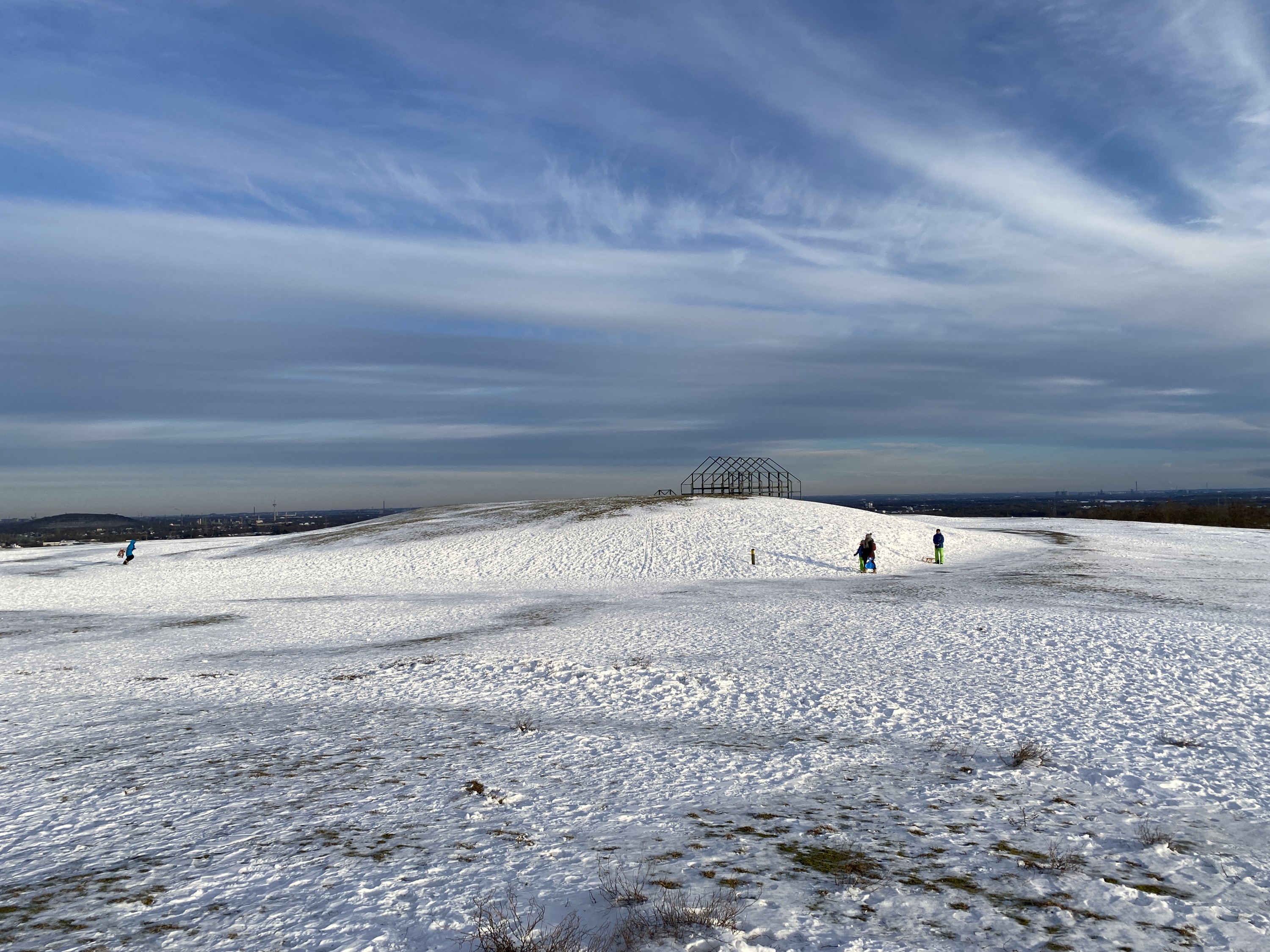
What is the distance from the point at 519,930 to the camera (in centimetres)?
526

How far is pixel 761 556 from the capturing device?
3878 centimetres

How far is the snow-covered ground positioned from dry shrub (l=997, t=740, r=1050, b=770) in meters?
0.07

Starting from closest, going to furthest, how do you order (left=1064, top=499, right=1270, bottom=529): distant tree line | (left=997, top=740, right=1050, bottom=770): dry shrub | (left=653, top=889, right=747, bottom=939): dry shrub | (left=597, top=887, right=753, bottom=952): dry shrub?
(left=597, top=887, right=753, bottom=952): dry shrub < (left=653, top=889, right=747, bottom=939): dry shrub < (left=997, top=740, right=1050, bottom=770): dry shrub < (left=1064, top=499, right=1270, bottom=529): distant tree line

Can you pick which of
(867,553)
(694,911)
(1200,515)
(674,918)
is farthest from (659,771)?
(1200,515)

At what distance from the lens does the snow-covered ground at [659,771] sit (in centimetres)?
584

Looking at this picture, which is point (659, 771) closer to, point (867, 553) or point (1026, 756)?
point (1026, 756)

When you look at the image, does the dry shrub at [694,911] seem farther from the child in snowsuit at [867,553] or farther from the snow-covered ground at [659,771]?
the child in snowsuit at [867,553]

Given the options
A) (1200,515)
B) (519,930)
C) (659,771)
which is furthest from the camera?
(1200,515)

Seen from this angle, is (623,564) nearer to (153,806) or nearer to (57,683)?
(57,683)

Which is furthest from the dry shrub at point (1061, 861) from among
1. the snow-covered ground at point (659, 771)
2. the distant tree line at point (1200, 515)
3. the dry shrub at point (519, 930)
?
the distant tree line at point (1200, 515)

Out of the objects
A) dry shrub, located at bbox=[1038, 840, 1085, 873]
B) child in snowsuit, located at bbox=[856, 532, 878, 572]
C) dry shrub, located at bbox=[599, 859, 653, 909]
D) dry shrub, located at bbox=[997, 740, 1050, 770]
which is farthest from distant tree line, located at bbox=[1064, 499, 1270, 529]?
dry shrub, located at bbox=[599, 859, 653, 909]

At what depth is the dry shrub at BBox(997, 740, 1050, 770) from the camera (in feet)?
31.1

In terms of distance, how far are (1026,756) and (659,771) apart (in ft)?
16.0

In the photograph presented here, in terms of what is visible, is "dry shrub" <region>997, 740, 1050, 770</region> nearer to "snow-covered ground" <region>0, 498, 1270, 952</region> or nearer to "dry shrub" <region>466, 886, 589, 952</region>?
"snow-covered ground" <region>0, 498, 1270, 952</region>
